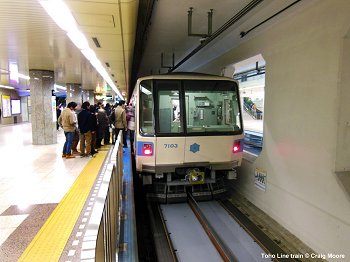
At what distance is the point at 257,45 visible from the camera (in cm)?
490

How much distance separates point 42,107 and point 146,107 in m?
6.35

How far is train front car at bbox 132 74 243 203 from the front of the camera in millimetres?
4578

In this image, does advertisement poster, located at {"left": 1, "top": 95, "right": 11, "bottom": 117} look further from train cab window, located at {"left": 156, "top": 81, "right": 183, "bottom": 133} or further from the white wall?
the white wall

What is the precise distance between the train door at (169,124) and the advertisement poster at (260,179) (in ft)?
4.82

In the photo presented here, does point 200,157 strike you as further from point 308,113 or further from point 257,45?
point 257,45

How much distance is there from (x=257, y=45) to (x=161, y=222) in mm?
3656

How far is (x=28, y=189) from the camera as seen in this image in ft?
15.6

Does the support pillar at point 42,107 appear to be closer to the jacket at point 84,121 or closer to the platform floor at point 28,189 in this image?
the platform floor at point 28,189

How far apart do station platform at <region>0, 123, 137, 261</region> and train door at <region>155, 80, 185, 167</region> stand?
75 centimetres

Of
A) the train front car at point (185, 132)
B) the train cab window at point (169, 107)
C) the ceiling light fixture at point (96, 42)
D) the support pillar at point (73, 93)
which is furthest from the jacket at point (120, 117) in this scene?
the support pillar at point (73, 93)

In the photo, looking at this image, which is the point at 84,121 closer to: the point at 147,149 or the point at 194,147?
the point at 147,149

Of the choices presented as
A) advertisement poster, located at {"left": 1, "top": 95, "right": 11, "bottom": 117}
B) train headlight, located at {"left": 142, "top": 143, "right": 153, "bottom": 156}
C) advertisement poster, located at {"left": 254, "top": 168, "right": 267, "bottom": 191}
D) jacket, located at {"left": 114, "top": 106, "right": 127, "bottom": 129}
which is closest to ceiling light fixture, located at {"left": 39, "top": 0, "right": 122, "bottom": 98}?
train headlight, located at {"left": 142, "top": 143, "right": 153, "bottom": 156}

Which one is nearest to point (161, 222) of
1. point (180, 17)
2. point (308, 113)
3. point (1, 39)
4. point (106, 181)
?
point (106, 181)

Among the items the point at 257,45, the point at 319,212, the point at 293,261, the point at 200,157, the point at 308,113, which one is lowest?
the point at 293,261
